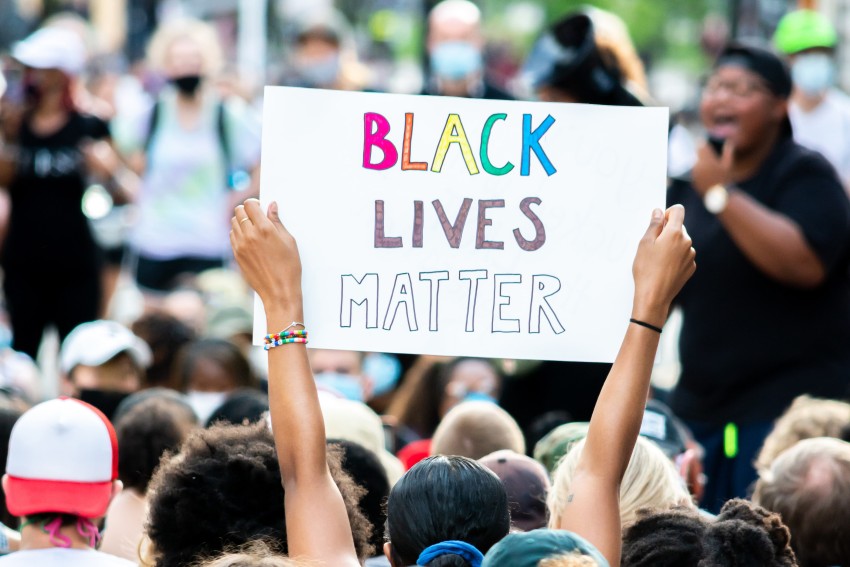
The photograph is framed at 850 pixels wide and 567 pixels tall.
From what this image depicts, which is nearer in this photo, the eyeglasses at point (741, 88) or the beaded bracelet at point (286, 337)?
the beaded bracelet at point (286, 337)

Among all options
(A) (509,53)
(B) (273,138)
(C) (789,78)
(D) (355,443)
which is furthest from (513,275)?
(A) (509,53)

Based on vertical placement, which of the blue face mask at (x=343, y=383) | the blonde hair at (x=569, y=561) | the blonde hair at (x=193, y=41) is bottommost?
the blue face mask at (x=343, y=383)

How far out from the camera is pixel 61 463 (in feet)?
11.7

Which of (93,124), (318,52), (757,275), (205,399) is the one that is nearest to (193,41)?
(318,52)

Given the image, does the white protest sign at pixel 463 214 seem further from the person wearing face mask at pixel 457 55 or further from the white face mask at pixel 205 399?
the person wearing face mask at pixel 457 55

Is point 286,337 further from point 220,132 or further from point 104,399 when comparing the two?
point 220,132

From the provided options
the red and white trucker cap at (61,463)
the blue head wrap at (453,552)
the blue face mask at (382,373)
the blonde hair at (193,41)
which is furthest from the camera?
the blonde hair at (193,41)

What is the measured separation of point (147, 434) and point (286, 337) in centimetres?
161

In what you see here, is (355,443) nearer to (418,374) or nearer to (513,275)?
(513,275)

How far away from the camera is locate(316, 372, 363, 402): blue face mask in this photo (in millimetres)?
6188

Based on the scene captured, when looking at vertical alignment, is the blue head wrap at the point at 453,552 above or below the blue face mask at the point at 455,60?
below

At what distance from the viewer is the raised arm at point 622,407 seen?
2992 millimetres

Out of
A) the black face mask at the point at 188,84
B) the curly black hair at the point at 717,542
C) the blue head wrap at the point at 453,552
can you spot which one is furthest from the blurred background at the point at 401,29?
the blue head wrap at the point at 453,552

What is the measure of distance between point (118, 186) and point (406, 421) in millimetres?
2353
